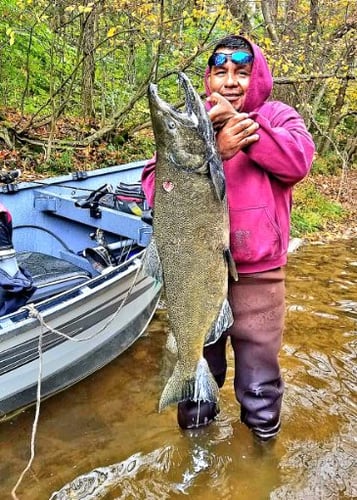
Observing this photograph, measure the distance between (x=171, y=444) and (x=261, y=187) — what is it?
6.39ft

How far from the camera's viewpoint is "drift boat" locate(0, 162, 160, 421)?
3.47 m

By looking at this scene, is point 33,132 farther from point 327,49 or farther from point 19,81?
point 327,49

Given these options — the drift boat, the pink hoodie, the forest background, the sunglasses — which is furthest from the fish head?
the forest background

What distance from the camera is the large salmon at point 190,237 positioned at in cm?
204

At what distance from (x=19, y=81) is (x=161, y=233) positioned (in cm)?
943

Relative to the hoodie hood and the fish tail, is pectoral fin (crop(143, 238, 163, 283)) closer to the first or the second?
the fish tail

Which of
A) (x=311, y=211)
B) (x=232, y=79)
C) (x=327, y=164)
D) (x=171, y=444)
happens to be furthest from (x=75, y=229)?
(x=327, y=164)

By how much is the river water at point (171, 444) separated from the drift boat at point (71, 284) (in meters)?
0.22

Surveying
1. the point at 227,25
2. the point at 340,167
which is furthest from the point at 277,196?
the point at 340,167

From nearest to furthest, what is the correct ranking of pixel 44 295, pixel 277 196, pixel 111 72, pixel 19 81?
pixel 277 196 → pixel 44 295 → pixel 19 81 → pixel 111 72

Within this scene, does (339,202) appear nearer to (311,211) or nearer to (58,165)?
(311,211)

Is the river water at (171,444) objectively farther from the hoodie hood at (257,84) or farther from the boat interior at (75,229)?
the hoodie hood at (257,84)

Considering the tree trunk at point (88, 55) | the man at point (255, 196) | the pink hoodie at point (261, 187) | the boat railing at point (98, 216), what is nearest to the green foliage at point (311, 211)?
the tree trunk at point (88, 55)

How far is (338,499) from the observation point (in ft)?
10.3
